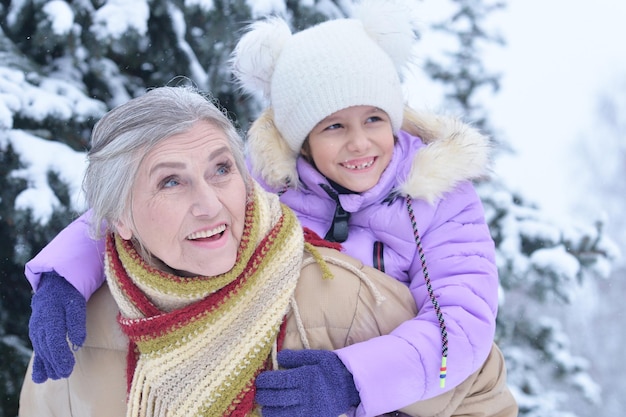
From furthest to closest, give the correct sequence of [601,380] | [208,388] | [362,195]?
[601,380] < [362,195] < [208,388]

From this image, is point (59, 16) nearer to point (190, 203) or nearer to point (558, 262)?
point (190, 203)

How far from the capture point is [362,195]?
2.26m

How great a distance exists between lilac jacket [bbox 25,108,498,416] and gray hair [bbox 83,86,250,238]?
13.0 inches

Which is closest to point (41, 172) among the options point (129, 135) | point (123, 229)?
point (123, 229)

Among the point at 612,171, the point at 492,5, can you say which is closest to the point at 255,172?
the point at 492,5

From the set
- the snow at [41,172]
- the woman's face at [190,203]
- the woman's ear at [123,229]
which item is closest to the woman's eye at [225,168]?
the woman's face at [190,203]

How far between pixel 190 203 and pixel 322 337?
56 centimetres

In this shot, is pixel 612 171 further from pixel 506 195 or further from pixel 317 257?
pixel 317 257

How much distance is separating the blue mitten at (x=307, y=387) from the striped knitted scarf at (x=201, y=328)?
0.21 feet

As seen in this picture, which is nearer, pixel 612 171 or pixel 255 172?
pixel 255 172

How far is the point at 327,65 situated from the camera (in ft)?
7.49

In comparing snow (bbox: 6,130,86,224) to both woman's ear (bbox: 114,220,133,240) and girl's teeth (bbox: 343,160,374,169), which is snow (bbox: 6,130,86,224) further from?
girl's teeth (bbox: 343,160,374,169)

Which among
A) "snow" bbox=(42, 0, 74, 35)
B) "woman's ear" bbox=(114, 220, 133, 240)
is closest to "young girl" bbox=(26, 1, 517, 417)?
"woman's ear" bbox=(114, 220, 133, 240)

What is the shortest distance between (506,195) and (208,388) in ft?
8.43
